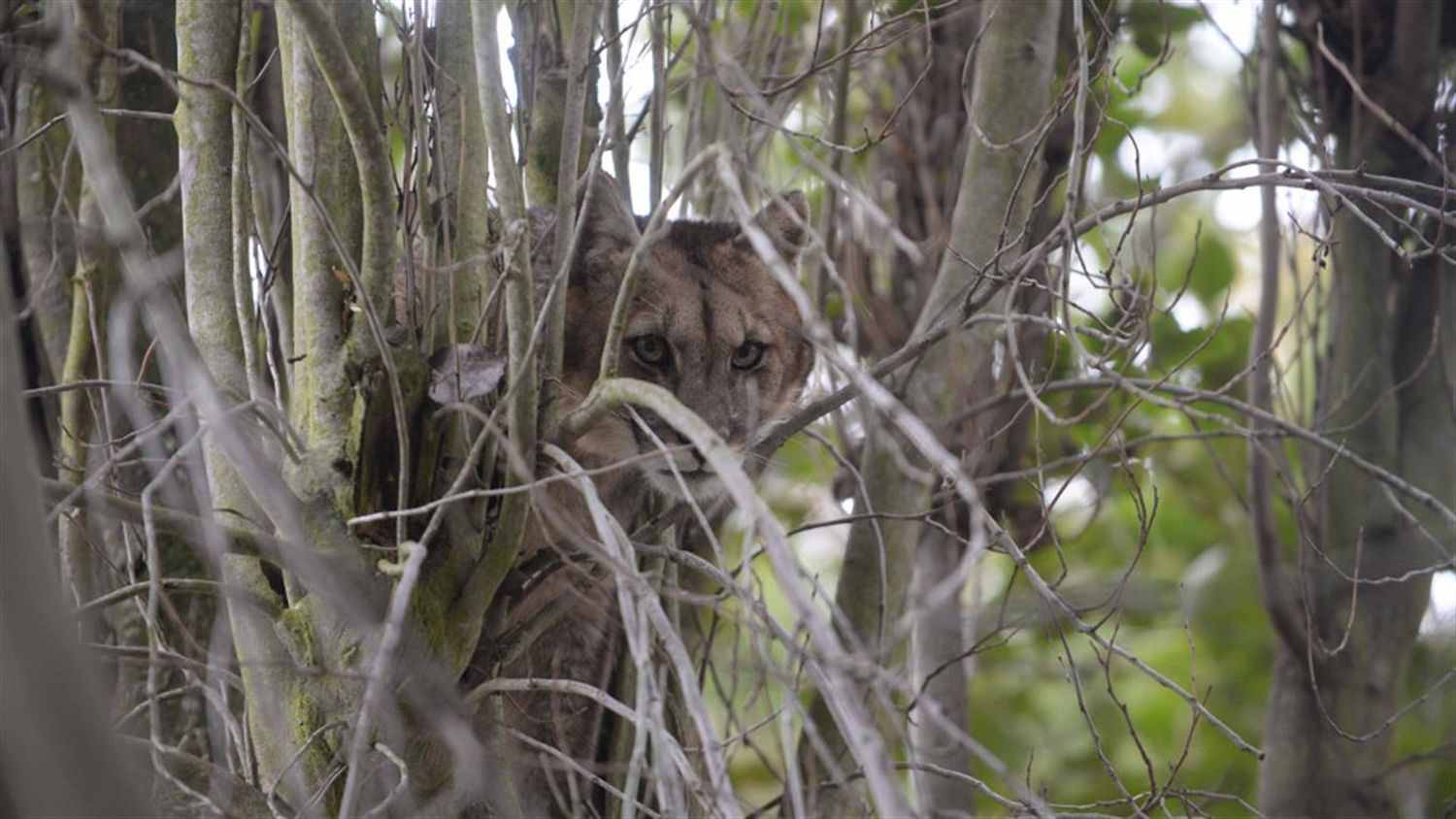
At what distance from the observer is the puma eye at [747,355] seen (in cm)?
496

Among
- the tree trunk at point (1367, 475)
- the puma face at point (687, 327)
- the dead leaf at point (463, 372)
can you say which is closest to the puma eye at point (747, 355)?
the puma face at point (687, 327)

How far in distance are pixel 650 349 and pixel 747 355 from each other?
15.8 inches

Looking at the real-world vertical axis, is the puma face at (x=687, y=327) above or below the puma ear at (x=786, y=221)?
below

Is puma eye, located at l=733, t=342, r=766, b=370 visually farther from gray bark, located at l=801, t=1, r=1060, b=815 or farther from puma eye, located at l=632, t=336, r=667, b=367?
gray bark, located at l=801, t=1, r=1060, b=815

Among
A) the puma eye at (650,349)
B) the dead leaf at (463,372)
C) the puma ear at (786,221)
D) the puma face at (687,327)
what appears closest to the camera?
the dead leaf at (463,372)

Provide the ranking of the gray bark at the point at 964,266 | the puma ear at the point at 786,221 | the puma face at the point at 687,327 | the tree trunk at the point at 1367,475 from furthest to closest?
the tree trunk at the point at 1367,475, the puma face at the point at 687,327, the gray bark at the point at 964,266, the puma ear at the point at 786,221

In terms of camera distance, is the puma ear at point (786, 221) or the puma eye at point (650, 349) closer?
the puma ear at point (786, 221)

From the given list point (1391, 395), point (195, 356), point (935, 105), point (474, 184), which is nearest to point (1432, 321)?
point (1391, 395)

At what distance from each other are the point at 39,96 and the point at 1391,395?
14.6 feet

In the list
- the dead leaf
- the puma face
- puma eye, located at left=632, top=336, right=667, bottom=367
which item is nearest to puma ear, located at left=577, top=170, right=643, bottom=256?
the puma face

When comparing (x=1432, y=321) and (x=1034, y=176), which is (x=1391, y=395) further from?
(x=1034, y=176)

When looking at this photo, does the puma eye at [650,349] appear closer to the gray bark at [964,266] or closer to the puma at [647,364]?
the puma at [647,364]

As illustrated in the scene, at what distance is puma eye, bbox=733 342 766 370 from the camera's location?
4965 mm

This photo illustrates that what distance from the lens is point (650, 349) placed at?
4.74 m
